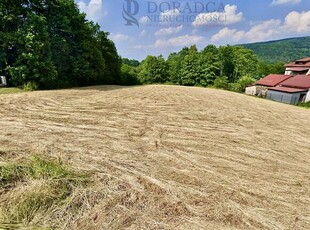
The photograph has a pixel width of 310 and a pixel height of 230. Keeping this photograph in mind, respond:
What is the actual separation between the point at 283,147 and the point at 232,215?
4.04 m

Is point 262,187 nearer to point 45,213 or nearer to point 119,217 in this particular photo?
point 119,217

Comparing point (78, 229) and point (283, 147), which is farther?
point (283, 147)

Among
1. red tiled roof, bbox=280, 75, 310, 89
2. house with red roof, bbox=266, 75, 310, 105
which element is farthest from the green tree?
red tiled roof, bbox=280, 75, 310, 89

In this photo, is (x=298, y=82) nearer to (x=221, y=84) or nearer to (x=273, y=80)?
(x=273, y=80)

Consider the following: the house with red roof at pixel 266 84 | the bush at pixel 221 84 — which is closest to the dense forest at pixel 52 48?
the bush at pixel 221 84

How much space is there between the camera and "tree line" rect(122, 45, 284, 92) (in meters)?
40.6

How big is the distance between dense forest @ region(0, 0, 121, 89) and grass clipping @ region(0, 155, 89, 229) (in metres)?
12.0

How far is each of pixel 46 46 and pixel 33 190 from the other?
13.6m

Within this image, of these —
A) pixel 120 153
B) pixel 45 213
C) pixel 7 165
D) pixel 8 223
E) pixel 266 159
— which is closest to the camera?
pixel 8 223

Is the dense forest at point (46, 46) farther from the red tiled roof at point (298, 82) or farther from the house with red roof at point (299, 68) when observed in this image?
the house with red roof at point (299, 68)

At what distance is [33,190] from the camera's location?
2.63m

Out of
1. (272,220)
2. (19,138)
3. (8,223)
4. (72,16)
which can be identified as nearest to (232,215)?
(272,220)

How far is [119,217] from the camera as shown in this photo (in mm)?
2479

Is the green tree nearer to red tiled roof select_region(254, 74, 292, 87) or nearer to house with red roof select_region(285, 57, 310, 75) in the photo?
red tiled roof select_region(254, 74, 292, 87)
